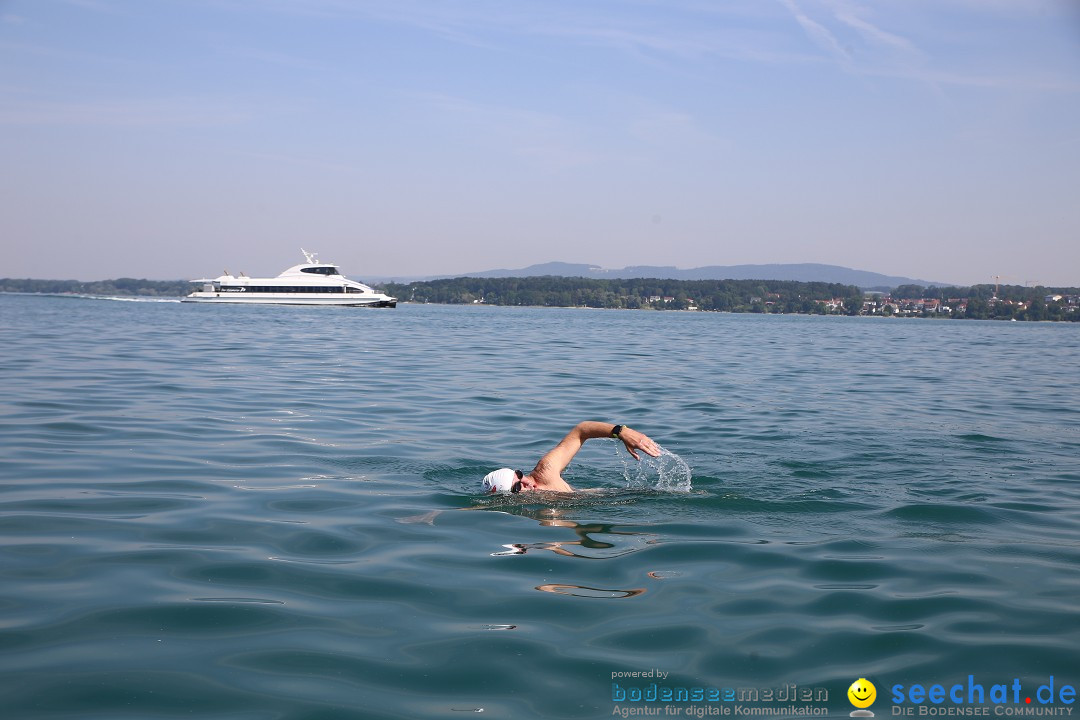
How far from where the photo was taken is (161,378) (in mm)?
16016

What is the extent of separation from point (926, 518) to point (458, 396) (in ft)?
30.9

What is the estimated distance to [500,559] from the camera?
595 centimetres

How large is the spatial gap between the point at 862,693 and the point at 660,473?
5094 mm

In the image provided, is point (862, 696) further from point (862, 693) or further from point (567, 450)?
point (567, 450)

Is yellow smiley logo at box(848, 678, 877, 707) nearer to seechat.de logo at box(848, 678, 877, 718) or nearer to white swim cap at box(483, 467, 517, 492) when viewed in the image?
seechat.de logo at box(848, 678, 877, 718)

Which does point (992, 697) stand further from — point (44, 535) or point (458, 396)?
point (458, 396)

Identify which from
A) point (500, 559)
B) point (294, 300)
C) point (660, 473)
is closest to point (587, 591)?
point (500, 559)

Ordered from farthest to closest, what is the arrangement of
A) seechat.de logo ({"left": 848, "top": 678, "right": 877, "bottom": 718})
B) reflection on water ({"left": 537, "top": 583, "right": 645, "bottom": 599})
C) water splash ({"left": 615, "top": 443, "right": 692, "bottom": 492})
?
water splash ({"left": 615, "top": 443, "right": 692, "bottom": 492}) < reflection on water ({"left": 537, "top": 583, "right": 645, "bottom": 599}) < seechat.de logo ({"left": 848, "top": 678, "right": 877, "bottom": 718})

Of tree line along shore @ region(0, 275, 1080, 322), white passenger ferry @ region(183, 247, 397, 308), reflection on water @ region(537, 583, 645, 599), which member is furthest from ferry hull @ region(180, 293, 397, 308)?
reflection on water @ region(537, 583, 645, 599)

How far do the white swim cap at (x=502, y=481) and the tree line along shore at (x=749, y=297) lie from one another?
111 metres

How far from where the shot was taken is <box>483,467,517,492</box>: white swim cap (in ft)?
25.3

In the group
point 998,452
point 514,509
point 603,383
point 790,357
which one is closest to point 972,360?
point 790,357

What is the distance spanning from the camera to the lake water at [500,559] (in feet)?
13.3

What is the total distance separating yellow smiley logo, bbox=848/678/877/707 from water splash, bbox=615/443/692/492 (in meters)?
4.23
